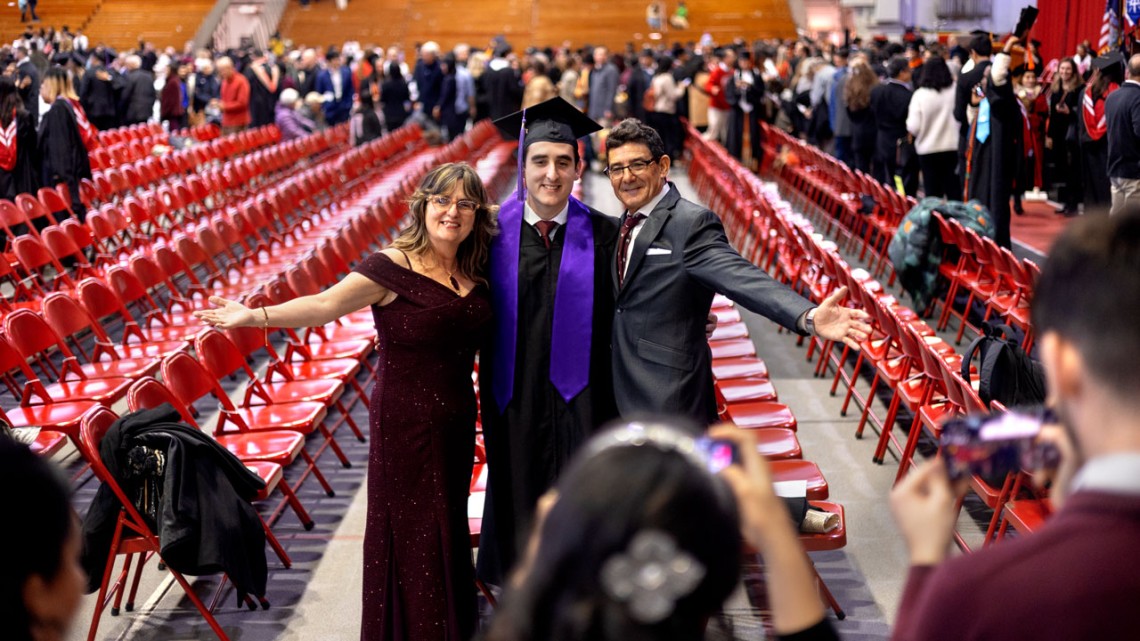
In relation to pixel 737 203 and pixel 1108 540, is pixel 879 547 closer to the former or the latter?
pixel 1108 540

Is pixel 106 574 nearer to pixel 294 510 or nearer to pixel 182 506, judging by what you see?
pixel 182 506

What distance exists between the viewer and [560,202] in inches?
141

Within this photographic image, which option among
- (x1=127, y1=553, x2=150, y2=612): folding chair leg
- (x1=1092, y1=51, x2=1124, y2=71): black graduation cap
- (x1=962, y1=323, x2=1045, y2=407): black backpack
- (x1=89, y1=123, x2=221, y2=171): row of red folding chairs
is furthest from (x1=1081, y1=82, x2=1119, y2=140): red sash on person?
(x1=89, y1=123, x2=221, y2=171): row of red folding chairs

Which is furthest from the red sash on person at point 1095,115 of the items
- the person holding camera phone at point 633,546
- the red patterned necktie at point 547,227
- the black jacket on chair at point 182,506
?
the person holding camera phone at point 633,546

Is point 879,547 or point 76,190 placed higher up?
point 76,190

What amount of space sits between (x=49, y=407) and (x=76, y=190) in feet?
17.2

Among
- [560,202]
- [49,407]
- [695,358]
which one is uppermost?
[560,202]

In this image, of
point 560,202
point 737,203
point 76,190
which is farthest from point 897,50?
point 560,202

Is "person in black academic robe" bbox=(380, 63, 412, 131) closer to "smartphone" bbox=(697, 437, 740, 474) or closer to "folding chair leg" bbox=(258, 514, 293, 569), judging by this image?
"folding chair leg" bbox=(258, 514, 293, 569)

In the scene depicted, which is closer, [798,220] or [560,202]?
[560,202]

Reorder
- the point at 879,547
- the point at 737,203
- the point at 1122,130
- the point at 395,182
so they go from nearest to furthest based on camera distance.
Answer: the point at 879,547, the point at 1122,130, the point at 737,203, the point at 395,182

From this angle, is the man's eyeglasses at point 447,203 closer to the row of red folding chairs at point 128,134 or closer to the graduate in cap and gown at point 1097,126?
the graduate in cap and gown at point 1097,126

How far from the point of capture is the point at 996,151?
352 inches

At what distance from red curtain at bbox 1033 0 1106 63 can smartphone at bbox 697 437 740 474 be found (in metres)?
12.8
